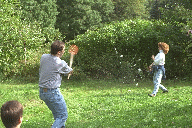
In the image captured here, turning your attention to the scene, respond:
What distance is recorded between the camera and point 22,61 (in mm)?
14836

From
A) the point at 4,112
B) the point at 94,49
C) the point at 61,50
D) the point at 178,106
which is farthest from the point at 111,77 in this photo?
the point at 4,112

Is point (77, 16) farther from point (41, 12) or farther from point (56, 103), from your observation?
point (56, 103)

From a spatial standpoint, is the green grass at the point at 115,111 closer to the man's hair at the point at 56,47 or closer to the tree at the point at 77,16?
the man's hair at the point at 56,47

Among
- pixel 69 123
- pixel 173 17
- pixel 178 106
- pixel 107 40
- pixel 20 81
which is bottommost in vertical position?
pixel 20 81

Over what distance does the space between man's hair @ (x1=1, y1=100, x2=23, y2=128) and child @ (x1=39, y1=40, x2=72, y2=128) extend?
166 cm

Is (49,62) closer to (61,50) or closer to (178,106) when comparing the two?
(61,50)

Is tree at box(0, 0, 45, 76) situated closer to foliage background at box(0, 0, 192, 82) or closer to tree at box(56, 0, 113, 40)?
foliage background at box(0, 0, 192, 82)

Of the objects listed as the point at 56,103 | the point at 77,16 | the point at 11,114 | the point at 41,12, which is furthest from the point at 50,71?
the point at 77,16

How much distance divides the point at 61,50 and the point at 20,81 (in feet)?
32.8

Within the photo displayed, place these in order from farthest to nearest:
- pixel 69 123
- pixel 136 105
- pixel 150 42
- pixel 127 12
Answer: pixel 127 12 < pixel 150 42 < pixel 136 105 < pixel 69 123

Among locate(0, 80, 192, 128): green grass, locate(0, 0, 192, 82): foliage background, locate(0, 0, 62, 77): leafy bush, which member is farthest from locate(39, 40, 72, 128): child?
locate(0, 0, 62, 77): leafy bush

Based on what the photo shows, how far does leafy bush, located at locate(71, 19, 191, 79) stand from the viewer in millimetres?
12328

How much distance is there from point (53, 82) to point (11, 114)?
1.78m

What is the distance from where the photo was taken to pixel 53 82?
439 centimetres
